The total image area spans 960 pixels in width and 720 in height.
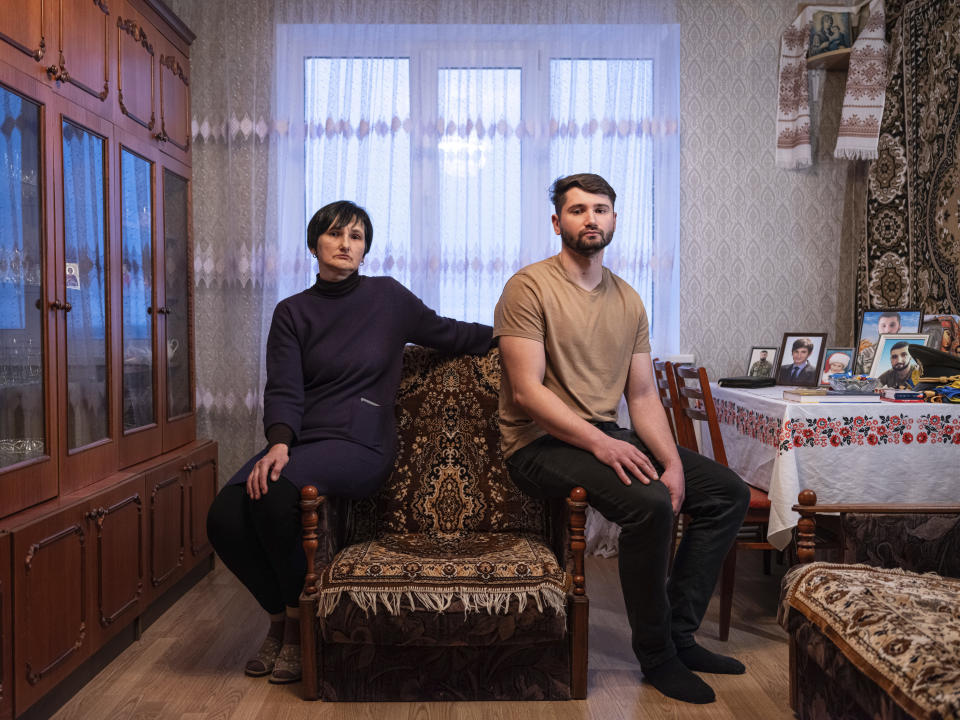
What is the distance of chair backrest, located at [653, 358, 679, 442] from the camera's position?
122 inches

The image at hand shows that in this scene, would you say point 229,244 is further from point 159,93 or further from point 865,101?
point 865,101

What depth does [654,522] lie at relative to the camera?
2154 millimetres

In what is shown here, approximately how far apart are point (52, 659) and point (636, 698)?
153 cm

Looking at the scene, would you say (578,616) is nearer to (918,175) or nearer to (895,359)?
(895,359)

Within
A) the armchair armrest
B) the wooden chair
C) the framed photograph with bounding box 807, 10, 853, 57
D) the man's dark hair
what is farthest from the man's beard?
the framed photograph with bounding box 807, 10, 853, 57

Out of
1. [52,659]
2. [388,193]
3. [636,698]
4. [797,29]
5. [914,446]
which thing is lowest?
[636,698]

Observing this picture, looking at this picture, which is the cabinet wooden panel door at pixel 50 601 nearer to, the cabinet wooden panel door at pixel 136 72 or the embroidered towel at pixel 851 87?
the cabinet wooden panel door at pixel 136 72

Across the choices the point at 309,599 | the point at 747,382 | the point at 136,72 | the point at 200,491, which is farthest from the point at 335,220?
the point at 747,382

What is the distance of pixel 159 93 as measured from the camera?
124 inches

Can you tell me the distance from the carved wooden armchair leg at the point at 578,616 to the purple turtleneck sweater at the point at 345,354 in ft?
2.12

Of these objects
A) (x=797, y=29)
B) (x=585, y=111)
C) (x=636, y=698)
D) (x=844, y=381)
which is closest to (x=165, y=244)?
(x=585, y=111)

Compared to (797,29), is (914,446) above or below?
below

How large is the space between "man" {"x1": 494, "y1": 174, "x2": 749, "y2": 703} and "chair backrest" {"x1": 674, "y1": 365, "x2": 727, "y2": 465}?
0.80 feet

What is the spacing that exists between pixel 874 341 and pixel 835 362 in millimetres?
167
